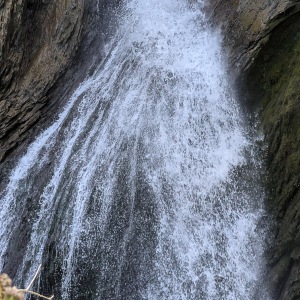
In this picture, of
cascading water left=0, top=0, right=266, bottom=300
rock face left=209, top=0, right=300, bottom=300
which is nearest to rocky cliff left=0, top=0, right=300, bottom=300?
rock face left=209, top=0, right=300, bottom=300

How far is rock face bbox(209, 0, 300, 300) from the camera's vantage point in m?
5.69

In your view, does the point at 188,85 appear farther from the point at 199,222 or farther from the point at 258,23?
the point at 199,222

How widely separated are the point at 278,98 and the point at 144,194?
2.55 m

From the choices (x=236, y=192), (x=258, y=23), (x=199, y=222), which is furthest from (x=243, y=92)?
(x=199, y=222)

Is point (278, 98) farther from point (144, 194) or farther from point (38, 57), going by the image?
point (38, 57)

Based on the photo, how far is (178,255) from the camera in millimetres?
5555

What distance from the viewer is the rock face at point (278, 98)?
569 centimetres

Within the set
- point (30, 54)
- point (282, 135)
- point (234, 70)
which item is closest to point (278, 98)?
point (282, 135)

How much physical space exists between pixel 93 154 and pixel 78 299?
211cm

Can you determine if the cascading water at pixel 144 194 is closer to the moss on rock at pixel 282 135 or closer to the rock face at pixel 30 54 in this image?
the moss on rock at pixel 282 135

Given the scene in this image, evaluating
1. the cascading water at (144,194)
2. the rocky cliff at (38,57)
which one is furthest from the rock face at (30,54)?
the cascading water at (144,194)

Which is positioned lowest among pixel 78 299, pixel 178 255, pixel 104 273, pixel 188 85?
pixel 78 299

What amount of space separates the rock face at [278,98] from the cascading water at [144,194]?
29 centimetres

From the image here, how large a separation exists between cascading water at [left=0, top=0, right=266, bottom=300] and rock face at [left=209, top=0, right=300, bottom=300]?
0.29 m
